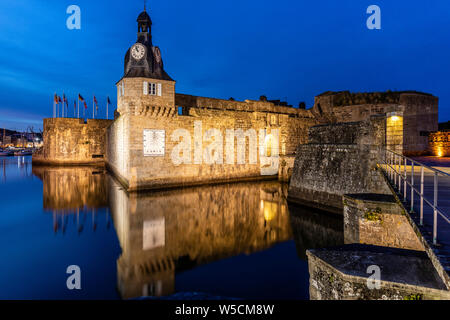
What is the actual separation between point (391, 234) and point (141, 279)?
5794 millimetres

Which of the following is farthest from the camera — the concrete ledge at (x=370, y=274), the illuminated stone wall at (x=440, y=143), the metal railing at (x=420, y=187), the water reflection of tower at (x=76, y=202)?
the illuminated stone wall at (x=440, y=143)

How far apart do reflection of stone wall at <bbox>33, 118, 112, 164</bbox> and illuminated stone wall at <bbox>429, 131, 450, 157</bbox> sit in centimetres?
3132

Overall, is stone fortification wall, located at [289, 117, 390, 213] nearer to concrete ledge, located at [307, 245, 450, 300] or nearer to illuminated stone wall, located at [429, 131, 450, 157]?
concrete ledge, located at [307, 245, 450, 300]

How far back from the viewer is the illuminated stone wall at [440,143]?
1374cm

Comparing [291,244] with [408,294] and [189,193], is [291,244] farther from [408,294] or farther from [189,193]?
[189,193]

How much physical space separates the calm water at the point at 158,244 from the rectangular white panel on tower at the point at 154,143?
2.78m

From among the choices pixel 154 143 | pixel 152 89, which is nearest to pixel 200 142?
pixel 154 143

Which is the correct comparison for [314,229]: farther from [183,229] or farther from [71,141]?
[71,141]

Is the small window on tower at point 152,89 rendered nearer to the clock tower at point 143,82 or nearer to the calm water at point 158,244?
the clock tower at point 143,82

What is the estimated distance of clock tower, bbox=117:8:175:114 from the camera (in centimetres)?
1411

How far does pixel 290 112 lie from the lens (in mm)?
23547

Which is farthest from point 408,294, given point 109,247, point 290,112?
point 290,112

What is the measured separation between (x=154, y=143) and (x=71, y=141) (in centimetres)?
1921

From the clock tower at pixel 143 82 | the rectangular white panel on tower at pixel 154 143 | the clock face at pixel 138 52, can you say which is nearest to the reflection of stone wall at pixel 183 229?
the rectangular white panel on tower at pixel 154 143
